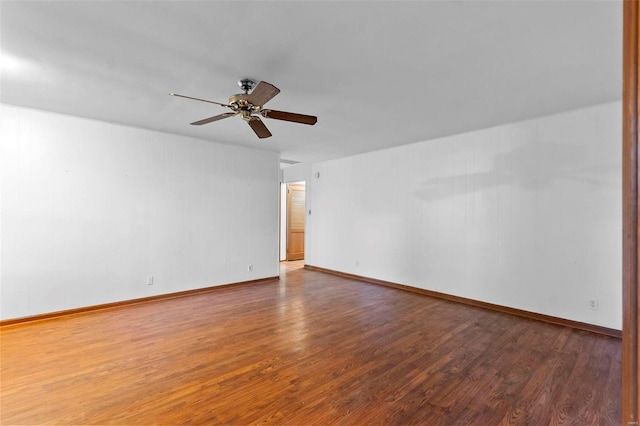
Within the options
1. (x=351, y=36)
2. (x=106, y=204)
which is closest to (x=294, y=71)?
(x=351, y=36)

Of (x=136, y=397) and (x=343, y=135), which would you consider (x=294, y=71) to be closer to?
(x=343, y=135)

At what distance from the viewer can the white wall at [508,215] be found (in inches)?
130

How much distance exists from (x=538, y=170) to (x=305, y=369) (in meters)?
3.57

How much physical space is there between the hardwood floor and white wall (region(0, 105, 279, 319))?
1.66 feet

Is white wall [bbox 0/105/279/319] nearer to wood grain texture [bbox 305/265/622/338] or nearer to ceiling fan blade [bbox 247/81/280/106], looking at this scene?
wood grain texture [bbox 305/265/622/338]

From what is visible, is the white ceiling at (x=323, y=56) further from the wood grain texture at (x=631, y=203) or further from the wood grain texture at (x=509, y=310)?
the wood grain texture at (x=509, y=310)

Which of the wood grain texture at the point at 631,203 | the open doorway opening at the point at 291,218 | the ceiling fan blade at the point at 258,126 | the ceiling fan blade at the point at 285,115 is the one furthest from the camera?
the open doorway opening at the point at 291,218

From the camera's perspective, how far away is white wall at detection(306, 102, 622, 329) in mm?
3299

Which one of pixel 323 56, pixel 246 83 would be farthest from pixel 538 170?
pixel 246 83

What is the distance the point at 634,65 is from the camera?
17.1 inches

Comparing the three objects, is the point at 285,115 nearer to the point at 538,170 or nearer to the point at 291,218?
the point at 538,170

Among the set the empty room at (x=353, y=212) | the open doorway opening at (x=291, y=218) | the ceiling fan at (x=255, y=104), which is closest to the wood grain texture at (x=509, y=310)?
the empty room at (x=353, y=212)

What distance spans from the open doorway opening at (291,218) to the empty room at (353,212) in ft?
6.78

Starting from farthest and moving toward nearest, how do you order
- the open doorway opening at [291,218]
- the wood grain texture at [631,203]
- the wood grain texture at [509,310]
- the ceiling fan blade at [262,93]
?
the open doorway opening at [291,218]
the wood grain texture at [509,310]
the ceiling fan blade at [262,93]
the wood grain texture at [631,203]
